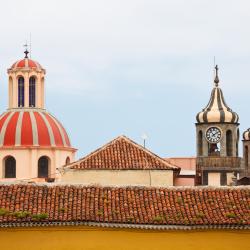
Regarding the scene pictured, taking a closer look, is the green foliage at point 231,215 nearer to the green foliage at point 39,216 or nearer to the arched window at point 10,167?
the green foliage at point 39,216

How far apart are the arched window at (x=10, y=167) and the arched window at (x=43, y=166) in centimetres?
160

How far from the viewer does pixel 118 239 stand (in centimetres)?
3062

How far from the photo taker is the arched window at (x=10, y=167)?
2788 inches

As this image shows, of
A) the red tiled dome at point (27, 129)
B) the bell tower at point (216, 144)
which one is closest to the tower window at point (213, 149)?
the bell tower at point (216, 144)

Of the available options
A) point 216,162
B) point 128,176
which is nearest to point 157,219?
point 128,176

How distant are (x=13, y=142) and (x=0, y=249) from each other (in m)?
40.4

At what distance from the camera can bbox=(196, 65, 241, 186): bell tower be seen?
2090 inches

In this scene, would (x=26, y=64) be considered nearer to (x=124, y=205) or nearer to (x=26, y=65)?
(x=26, y=65)

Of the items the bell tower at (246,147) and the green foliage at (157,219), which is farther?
the bell tower at (246,147)

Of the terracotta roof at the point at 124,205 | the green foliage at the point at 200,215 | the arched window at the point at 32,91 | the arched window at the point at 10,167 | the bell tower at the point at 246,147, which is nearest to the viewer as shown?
the terracotta roof at the point at 124,205

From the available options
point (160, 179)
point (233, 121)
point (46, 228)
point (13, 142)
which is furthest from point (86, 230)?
point (13, 142)

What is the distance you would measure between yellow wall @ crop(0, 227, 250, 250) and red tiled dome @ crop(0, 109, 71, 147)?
3978 centimetres

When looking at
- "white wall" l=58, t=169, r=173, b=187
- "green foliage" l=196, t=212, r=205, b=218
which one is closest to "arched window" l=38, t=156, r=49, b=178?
"white wall" l=58, t=169, r=173, b=187

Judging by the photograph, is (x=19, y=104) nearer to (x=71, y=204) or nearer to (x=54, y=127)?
(x=54, y=127)
